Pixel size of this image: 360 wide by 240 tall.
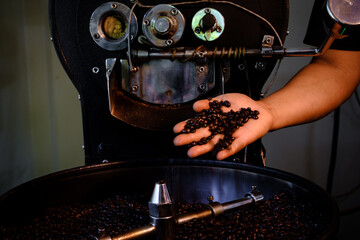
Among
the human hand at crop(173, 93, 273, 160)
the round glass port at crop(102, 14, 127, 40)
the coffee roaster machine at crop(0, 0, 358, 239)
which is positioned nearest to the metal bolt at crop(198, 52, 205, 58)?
the coffee roaster machine at crop(0, 0, 358, 239)

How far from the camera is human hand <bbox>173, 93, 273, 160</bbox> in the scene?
2.50ft

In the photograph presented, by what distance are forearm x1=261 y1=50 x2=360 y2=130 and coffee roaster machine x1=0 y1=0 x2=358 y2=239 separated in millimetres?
103

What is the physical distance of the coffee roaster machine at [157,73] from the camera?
715 mm

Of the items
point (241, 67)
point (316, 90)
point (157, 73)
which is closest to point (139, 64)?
point (157, 73)

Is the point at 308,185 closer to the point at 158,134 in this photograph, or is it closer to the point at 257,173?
the point at 257,173

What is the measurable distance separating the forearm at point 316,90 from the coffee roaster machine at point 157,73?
0.10 m

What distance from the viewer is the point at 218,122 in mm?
781

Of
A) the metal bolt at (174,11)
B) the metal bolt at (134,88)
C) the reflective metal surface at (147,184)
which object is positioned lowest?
the reflective metal surface at (147,184)

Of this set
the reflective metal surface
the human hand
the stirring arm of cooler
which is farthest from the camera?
the human hand

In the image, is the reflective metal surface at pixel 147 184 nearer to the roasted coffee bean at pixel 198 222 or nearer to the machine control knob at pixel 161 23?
the roasted coffee bean at pixel 198 222

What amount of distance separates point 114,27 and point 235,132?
17.1 inches

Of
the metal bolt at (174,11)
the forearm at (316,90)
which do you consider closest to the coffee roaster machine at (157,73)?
the metal bolt at (174,11)

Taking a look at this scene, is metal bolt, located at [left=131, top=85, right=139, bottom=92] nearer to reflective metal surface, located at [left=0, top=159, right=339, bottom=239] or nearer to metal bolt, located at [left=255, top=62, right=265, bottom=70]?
reflective metal surface, located at [left=0, top=159, right=339, bottom=239]

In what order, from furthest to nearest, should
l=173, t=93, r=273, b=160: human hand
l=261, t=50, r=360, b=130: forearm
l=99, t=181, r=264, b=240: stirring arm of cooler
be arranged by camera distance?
l=261, t=50, r=360, b=130: forearm, l=173, t=93, r=273, b=160: human hand, l=99, t=181, r=264, b=240: stirring arm of cooler
